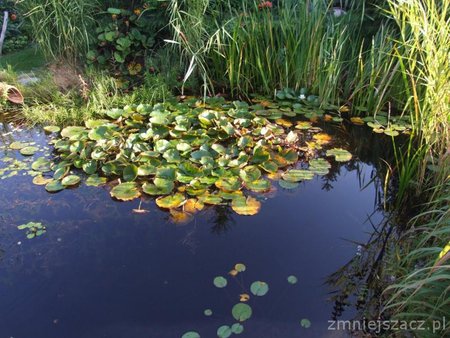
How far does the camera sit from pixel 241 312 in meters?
1.74

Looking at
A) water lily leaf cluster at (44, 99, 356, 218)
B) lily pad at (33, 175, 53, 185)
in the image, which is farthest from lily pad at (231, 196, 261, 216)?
lily pad at (33, 175, 53, 185)

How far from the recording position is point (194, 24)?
3.56 meters

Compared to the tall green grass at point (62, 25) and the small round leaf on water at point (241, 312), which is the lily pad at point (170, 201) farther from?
the tall green grass at point (62, 25)

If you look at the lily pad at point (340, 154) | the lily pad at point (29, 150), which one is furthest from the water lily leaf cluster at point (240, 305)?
the lily pad at point (29, 150)

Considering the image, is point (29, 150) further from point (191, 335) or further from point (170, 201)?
point (191, 335)

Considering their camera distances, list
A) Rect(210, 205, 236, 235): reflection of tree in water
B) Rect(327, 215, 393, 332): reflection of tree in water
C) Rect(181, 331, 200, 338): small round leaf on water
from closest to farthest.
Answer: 1. Rect(181, 331, 200, 338): small round leaf on water
2. Rect(327, 215, 393, 332): reflection of tree in water
3. Rect(210, 205, 236, 235): reflection of tree in water

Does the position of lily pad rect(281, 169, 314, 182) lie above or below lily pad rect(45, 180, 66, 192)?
below

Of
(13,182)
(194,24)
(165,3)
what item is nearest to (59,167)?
(13,182)

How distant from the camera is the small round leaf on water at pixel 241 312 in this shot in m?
1.72

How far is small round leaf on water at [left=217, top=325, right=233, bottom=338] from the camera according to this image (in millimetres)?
1647

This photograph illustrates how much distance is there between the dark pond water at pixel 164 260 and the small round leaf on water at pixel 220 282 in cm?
2

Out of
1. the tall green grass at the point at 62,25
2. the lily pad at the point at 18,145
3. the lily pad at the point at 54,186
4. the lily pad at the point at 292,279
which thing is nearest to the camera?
the lily pad at the point at 292,279

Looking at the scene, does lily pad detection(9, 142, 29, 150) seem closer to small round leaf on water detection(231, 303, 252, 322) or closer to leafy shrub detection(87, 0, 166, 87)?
leafy shrub detection(87, 0, 166, 87)

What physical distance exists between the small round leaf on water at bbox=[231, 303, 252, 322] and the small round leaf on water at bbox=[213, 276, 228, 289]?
14 centimetres
